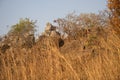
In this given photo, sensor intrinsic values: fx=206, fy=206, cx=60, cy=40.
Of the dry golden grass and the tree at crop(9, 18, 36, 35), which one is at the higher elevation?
the tree at crop(9, 18, 36, 35)

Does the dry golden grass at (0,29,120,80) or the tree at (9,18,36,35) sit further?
the tree at (9,18,36,35)

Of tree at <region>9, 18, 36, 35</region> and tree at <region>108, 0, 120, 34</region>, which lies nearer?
tree at <region>108, 0, 120, 34</region>

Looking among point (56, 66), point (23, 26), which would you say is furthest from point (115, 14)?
point (23, 26)

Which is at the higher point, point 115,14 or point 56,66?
point 115,14

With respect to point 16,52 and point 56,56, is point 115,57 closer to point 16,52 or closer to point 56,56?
point 56,56

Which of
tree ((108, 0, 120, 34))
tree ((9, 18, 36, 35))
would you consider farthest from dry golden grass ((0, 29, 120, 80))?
tree ((9, 18, 36, 35))

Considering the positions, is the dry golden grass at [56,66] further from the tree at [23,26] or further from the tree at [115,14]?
the tree at [23,26]

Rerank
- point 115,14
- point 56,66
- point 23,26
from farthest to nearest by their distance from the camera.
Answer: point 23,26, point 115,14, point 56,66

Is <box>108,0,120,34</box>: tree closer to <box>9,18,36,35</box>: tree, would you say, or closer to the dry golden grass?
the dry golden grass

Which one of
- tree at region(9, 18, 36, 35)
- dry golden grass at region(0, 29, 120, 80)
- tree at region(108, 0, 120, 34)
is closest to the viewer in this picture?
dry golden grass at region(0, 29, 120, 80)

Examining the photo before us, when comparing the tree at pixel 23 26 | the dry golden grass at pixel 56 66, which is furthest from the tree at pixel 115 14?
the tree at pixel 23 26

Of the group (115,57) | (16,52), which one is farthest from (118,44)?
(16,52)

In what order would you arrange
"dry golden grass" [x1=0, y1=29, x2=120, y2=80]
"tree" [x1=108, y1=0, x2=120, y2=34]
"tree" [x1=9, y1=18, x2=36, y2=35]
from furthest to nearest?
"tree" [x1=9, y1=18, x2=36, y2=35] → "tree" [x1=108, y1=0, x2=120, y2=34] → "dry golden grass" [x1=0, y1=29, x2=120, y2=80]

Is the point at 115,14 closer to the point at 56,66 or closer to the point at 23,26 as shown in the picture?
the point at 56,66
